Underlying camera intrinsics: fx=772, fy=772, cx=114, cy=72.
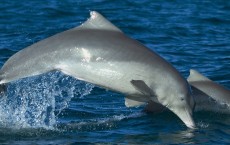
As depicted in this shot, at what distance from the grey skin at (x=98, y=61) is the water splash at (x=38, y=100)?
0.86 metres

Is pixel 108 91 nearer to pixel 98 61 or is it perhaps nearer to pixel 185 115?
pixel 185 115

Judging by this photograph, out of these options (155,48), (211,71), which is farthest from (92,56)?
(155,48)

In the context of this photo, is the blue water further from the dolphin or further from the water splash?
the dolphin

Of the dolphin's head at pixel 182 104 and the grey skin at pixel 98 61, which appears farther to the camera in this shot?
the dolphin's head at pixel 182 104

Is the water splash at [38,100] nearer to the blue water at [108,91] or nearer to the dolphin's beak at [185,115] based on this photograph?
the blue water at [108,91]

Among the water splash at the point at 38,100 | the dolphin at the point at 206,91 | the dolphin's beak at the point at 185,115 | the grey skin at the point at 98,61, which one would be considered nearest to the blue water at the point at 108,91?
the water splash at the point at 38,100

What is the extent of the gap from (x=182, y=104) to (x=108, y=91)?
4.12 meters

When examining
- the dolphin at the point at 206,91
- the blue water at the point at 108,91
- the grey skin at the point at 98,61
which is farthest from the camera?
the dolphin at the point at 206,91

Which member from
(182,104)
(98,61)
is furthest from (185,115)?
(98,61)

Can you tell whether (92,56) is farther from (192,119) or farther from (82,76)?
(192,119)

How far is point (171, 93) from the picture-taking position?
1413cm

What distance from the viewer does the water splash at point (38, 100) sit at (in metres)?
15.4

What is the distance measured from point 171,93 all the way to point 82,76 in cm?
167

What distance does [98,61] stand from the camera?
13812 mm
